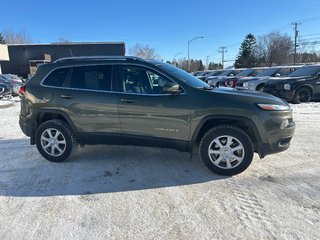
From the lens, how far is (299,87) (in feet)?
39.9

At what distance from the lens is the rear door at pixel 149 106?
4363 millimetres

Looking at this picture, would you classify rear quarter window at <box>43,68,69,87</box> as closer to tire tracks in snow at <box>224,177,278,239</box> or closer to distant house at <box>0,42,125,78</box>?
tire tracks in snow at <box>224,177,278,239</box>

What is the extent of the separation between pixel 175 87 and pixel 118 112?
1.03m

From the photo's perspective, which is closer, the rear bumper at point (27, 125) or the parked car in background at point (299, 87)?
the rear bumper at point (27, 125)

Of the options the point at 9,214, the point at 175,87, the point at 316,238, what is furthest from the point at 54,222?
the point at 316,238

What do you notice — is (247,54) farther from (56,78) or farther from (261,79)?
(56,78)

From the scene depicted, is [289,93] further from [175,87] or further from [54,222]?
[54,222]

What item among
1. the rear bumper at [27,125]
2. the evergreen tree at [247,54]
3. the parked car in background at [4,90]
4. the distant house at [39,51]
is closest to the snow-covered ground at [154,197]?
the rear bumper at [27,125]

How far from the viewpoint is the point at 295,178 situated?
13.8ft

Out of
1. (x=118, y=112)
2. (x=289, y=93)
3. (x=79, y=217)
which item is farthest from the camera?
(x=289, y=93)

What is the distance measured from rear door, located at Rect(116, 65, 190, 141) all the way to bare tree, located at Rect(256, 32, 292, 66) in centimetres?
7535

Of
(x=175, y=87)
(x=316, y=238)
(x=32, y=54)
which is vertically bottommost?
(x=316, y=238)

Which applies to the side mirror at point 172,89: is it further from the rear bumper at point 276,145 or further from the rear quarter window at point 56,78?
the rear quarter window at point 56,78

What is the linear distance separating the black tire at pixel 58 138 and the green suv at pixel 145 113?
17mm
